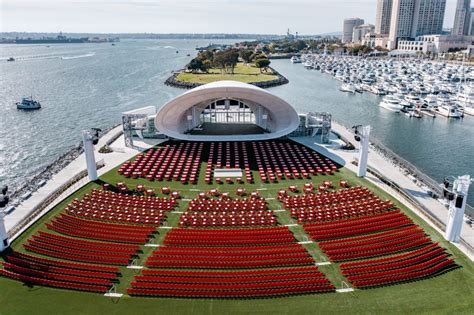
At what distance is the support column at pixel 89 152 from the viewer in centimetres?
3703

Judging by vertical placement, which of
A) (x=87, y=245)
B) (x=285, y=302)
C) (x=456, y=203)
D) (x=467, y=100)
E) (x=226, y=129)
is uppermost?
(x=456, y=203)

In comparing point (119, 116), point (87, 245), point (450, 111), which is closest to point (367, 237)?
point (87, 245)

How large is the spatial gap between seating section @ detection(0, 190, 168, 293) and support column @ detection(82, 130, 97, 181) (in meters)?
4.81

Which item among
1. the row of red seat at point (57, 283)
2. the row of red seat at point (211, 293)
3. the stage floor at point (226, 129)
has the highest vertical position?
the stage floor at point (226, 129)

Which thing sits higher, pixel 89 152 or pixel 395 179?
pixel 89 152

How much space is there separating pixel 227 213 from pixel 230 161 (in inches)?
504

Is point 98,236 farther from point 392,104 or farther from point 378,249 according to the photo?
point 392,104

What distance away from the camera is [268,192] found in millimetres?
35406

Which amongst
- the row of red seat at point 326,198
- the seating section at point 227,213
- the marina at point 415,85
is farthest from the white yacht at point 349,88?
the seating section at point 227,213

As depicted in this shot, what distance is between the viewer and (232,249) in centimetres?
2594

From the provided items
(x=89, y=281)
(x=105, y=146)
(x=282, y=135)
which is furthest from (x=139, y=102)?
(x=89, y=281)

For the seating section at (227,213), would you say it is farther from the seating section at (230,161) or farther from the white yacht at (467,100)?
the white yacht at (467,100)

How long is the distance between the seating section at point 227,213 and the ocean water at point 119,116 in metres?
22.5

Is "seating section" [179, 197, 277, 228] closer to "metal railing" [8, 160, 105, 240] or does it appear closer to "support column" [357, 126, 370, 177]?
"metal railing" [8, 160, 105, 240]
